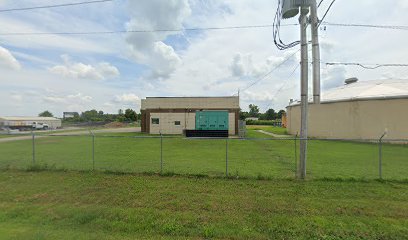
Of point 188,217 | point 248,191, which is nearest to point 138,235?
point 188,217

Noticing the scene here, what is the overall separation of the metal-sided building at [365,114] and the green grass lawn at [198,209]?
19068 millimetres

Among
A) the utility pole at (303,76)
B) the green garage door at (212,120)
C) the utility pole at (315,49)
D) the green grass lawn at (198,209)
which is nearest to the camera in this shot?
the green grass lawn at (198,209)

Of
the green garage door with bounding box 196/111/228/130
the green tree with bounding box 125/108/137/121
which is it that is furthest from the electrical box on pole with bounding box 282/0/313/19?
the green tree with bounding box 125/108/137/121

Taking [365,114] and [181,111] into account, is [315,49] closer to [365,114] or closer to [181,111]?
[365,114]

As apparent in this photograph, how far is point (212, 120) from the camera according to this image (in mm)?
34625

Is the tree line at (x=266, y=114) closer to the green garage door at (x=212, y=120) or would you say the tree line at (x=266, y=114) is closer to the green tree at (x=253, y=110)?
the green tree at (x=253, y=110)

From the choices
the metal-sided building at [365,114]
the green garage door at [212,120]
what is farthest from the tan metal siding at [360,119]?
the green garage door at [212,120]

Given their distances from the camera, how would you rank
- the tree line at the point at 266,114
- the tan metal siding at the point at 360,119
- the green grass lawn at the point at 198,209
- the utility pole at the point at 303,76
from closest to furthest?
the green grass lawn at the point at 198,209
the utility pole at the point at 303,76
the tan metal siding at the point at 360,119
the tree line at the point at 266,114

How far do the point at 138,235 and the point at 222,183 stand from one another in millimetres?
3960

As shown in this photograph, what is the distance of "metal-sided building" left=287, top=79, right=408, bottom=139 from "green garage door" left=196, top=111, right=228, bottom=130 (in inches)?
427

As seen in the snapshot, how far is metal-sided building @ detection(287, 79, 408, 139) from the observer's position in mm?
23359

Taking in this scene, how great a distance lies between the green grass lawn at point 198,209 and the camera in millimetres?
4902

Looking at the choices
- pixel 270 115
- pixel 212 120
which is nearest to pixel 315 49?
pixel 212 120

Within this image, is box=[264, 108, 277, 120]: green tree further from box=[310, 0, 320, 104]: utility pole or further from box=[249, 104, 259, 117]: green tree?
box=[310, 0, 320, 104]: utility pole
